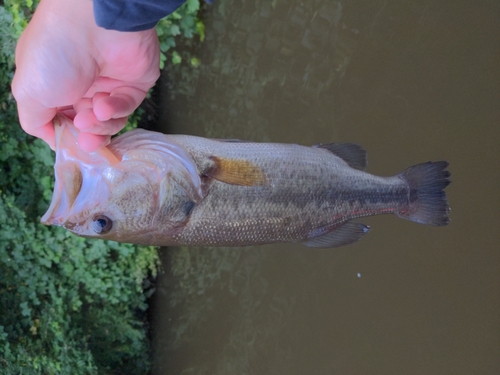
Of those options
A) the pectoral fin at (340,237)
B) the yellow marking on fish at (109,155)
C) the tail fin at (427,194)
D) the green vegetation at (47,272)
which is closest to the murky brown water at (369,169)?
the green vegetation at (47,272)

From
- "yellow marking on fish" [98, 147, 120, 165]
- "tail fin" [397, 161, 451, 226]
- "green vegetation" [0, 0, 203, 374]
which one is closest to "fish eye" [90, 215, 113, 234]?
"yellow marking on fish" [98, 147, 120, 165]

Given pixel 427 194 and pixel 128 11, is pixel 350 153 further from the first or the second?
pixel 128 11

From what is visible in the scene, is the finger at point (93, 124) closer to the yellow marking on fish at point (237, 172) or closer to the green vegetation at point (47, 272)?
the yellow marking on fish at point (237, 172)

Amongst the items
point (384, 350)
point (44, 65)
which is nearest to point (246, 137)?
point (384, 350)

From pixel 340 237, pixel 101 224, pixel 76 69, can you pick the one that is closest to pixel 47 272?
pixel 101 224

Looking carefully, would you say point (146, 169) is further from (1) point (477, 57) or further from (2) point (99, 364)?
(2) point (99, 364)
